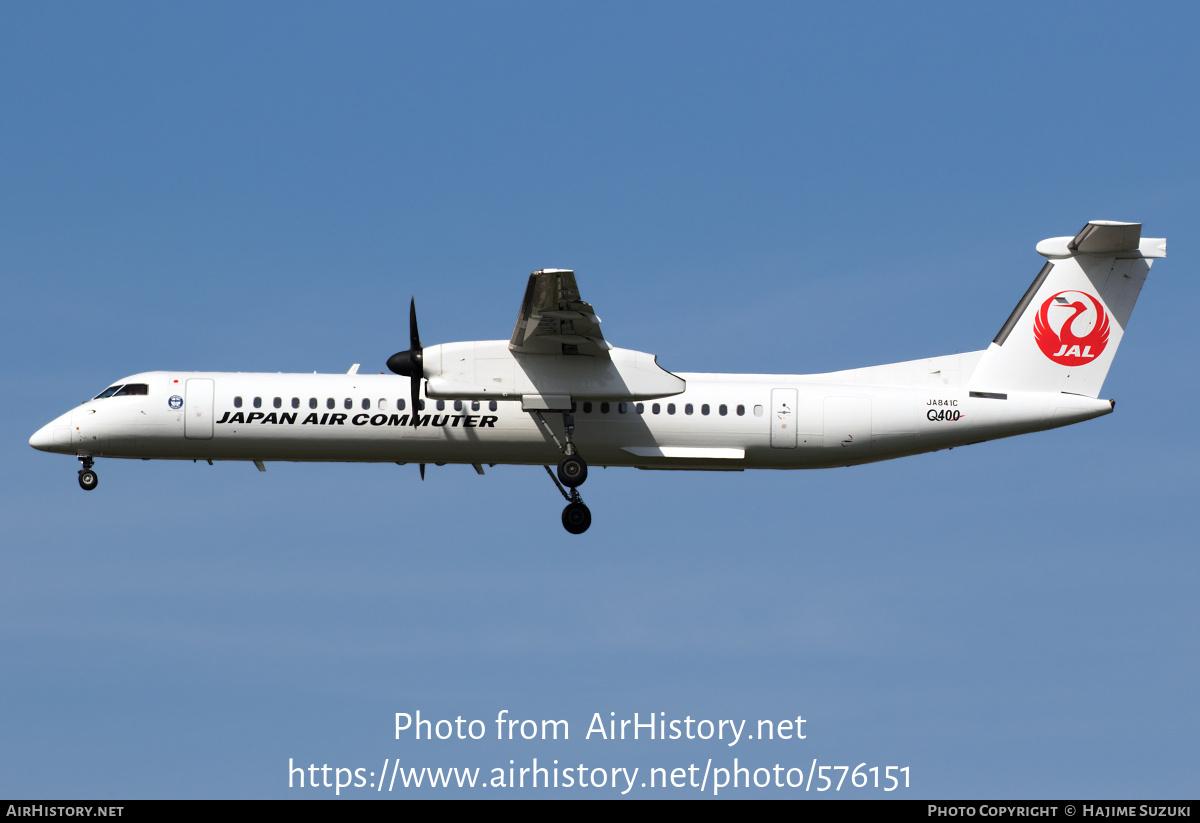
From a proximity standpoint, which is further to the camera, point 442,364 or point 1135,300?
point 1135,300

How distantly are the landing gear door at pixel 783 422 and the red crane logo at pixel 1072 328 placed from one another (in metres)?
4.84

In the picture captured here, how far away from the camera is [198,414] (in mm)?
25750

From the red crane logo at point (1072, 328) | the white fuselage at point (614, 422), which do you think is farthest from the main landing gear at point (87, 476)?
the red crane logo at point (1072, 328)

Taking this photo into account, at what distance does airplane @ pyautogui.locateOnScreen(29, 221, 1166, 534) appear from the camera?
25.6 m

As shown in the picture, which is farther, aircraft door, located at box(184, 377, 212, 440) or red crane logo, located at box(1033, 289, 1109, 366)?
red crane logo, located at box(1033, 289, 1109, 366)

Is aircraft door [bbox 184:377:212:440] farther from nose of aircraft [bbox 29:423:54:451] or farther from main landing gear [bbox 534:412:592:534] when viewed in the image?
main landing gear [bbox 534:412:592:534]

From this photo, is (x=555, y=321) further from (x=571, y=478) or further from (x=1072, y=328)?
(x=1072, y=328)

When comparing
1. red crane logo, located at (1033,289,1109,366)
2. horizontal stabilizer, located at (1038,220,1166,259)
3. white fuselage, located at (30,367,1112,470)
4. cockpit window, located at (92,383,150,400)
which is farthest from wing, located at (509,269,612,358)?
horizontal stabilizer, located at (1038,220,1166,259)

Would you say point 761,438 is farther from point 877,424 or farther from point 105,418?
point 105,418

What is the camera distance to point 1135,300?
1032 inches

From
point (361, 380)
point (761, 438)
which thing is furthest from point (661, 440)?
point (361, 380)

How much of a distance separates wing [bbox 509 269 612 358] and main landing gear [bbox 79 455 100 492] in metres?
8.34
